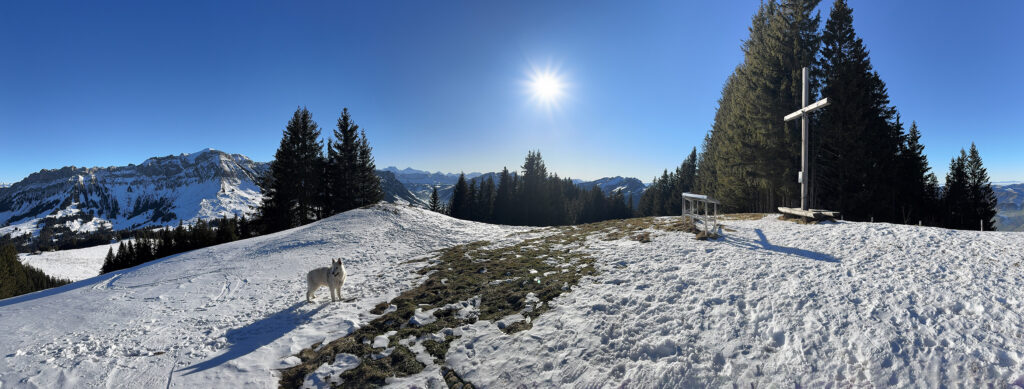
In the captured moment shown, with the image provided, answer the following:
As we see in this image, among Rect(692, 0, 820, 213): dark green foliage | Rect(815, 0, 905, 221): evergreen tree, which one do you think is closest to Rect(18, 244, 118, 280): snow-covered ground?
Rect(692, 0, 820, 213): dark green foliage

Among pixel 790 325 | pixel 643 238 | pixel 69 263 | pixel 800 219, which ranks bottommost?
pixel 69 263

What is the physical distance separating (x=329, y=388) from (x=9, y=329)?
27.8ft

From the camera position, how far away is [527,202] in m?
63.6

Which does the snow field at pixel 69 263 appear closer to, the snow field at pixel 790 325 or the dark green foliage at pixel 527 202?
the dark green foliage at pixel 527 202

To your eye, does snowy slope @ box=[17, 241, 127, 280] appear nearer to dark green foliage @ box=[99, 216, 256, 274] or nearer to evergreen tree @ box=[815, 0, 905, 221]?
dark green foliage @ box=[99, 216, 256, 274]

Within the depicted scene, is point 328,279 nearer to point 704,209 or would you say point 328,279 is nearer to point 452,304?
point 452,304

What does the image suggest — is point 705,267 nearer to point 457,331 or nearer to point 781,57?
point 457,331

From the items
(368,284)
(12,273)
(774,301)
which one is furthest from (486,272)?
(12,273)

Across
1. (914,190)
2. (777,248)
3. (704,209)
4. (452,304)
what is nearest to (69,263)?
(452,304)

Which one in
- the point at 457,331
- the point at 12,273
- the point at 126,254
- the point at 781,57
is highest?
the point at 781,57

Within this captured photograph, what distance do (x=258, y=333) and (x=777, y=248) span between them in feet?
43.8

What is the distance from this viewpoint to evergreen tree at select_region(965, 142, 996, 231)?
2820cm

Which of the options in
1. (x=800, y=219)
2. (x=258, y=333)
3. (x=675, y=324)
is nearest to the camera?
(x=675, y=324)

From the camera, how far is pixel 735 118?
27578 mm
